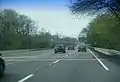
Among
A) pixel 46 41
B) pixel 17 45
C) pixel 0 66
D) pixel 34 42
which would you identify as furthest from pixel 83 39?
pixel 0 66

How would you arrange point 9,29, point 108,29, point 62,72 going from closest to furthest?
point 62,72
point 108,29
point 9,29

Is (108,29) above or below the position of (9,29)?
below

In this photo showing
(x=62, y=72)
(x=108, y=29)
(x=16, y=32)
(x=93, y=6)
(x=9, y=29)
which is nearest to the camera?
(x=62, y=72)

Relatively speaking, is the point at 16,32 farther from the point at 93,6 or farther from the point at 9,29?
the point at 93,6

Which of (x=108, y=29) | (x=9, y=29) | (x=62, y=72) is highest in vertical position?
(x=9, y=29)

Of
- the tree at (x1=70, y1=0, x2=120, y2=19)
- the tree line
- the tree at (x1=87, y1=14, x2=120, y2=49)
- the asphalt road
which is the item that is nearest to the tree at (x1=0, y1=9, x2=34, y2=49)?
the tree line

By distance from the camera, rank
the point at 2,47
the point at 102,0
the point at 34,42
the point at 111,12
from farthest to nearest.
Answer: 1. the point at 34,42
2. the point at 2,47
3. the point at 111,12
4. the point at 102,0

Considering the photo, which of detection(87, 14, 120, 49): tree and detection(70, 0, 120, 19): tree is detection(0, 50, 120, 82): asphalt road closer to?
detection(70, 0, 120, 19): tree

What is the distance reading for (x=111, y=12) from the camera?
125 feet

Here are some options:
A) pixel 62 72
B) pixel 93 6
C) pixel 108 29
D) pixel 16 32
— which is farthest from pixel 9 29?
pixel 62 72

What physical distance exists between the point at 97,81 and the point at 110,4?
22.6 meters

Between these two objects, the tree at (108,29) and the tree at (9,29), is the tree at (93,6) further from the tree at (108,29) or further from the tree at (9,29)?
the tree at (9,29)

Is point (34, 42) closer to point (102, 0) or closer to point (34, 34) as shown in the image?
point (34, 34)

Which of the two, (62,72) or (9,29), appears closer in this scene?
(62,72)
